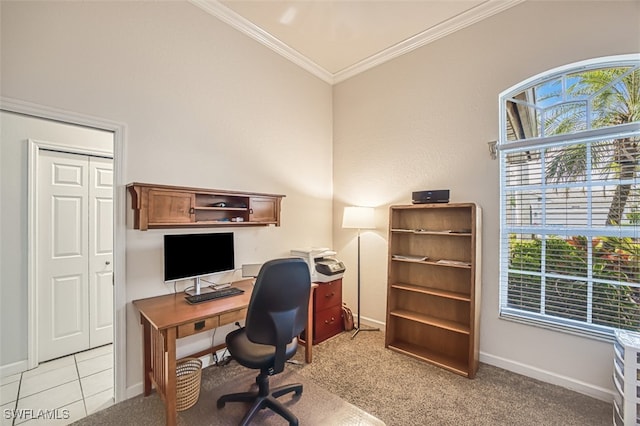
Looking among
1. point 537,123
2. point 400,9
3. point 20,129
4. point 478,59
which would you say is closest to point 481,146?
point 537,123

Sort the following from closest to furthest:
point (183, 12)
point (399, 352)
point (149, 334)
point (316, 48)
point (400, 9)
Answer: point (149, 334)
point (183, 12)
point (400, 9)
point (399, 352)
point (316, 48)

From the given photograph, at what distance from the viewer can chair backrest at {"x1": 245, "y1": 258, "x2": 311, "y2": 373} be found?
65.8 inches

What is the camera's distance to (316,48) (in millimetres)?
3268

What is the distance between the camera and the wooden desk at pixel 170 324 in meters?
1.73

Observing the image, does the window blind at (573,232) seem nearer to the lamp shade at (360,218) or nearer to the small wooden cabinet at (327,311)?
→ the lamp shade at (360,218)

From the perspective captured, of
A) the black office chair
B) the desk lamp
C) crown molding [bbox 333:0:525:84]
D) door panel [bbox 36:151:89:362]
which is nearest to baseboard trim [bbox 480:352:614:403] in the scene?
the desk lamp

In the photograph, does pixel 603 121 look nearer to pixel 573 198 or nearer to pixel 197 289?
pixel 573 198

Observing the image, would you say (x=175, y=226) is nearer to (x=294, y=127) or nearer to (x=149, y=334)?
(x=149, y=334)

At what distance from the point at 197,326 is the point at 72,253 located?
2027 millimetres

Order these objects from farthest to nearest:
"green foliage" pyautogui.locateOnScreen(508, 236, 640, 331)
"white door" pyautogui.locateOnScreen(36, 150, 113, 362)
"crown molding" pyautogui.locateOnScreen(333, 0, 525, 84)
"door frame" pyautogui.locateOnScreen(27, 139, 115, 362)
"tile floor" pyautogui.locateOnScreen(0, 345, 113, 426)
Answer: "white door" pyautogui.locateOnScreen(36, 150, 113, 362)
"crown molding" pyautogui.locateOnScreen(333, 0, 525, 84)
"door frame" pyautogui.locateOnScreen(27, 139, 115, 362)
"green foliage" pyautogui.locateOnScreen(508, 236, 640, 331)
"tile floor" pyautogui.locateOnScreen(0, 345, 113, 426)

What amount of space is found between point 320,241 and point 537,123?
2.67 m

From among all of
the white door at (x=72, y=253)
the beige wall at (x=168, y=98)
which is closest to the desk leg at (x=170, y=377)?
the beige wall at (x=168, y=98)

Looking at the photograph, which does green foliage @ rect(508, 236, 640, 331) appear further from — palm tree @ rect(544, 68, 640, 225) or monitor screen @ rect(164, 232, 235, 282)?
monitor screen @ rect(164, 232, 235, 282)

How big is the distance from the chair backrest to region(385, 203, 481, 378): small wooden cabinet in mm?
1493
